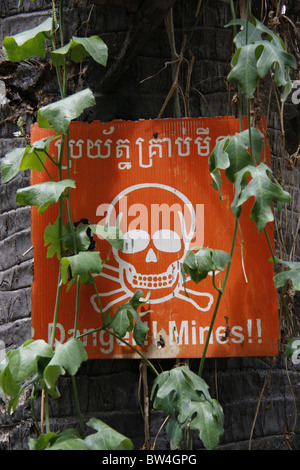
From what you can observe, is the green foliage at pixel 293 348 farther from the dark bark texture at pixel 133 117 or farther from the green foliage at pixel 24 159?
the green foliage at pixel 24 159

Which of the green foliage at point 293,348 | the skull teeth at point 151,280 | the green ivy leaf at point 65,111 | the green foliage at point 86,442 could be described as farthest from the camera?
the skull teeth at point 151,280

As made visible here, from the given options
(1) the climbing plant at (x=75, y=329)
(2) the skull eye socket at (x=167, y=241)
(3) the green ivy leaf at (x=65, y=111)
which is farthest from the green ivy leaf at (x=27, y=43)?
(2) the skull eye socket at (x=167, y=241)

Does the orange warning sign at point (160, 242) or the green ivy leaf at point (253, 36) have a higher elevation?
the green ivy leaf at point (253, 36)

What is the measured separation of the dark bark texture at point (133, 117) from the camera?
1944 millimetres

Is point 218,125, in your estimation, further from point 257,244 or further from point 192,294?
point 192,294

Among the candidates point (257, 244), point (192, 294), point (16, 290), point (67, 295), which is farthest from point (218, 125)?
point (16, 290)

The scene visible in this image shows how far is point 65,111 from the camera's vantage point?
172 centimetres

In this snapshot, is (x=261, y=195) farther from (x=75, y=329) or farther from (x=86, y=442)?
(x=86, y=442)

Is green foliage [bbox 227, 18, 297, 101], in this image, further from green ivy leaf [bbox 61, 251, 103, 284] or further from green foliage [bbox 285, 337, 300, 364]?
green foliage [bbox 285, 337, 300, 364]

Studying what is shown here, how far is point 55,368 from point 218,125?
2.99 ft

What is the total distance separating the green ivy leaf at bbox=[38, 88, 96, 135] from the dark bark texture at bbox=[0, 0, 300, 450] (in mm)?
333

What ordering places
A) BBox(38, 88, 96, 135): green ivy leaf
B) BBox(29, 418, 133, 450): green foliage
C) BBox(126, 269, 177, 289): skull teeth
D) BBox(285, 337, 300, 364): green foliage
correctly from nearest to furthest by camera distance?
BBox(29, 418, 133, 450): green foliage
BBox(38, 88, 96, 135): green ivy leaf
BBox(285, 337, 300, 364): green foliage
BBox(126, 269, 177, 289): skull teeth

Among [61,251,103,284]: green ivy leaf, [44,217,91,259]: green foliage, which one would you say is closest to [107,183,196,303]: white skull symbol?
[44,217,91,259]: green foliage

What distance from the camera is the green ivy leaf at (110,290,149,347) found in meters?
1.76
